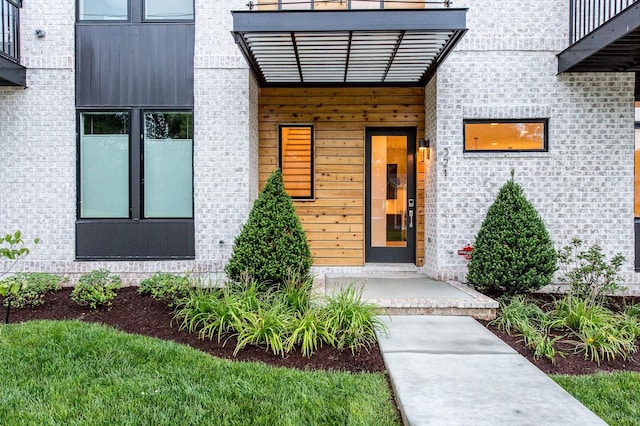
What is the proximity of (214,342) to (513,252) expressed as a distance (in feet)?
12.9

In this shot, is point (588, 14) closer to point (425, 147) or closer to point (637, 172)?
point (637, 172)

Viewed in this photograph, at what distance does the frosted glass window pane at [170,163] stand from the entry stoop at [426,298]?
106 inches

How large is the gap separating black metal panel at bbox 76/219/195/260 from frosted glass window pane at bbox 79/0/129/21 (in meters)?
3.22

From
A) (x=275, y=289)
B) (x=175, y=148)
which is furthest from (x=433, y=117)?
(x=175, y=148)

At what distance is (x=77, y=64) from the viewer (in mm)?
6301

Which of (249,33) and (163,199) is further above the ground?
(249,33)

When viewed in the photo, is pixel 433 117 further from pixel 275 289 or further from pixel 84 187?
pixel 84 187

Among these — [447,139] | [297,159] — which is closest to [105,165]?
[297,159]

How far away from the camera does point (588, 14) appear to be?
5.78 m

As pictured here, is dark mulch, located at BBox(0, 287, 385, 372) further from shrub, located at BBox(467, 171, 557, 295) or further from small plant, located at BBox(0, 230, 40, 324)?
A: shrub, located at BBox(467, 171, 557, 295)

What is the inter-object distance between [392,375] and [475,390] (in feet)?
2.05


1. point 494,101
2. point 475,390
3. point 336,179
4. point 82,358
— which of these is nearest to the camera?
point 475,390

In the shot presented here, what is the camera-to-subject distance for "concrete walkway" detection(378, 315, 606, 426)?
2623mm

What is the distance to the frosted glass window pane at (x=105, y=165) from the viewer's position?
6.36 metres
